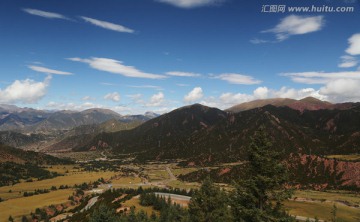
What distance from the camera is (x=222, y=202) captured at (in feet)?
144

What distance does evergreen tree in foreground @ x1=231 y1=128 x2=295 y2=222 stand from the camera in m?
24.7

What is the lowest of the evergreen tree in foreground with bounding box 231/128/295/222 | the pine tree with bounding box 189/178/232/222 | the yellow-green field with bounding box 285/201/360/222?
the yellow-green field with bounding box 285/201/360/222

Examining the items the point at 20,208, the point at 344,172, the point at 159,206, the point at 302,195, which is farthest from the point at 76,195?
the point at 344,172

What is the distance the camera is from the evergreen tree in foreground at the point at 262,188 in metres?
24.7

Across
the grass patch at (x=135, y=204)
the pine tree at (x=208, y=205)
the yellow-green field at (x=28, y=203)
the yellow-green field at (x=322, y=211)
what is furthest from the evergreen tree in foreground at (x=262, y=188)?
the yellow-green field at (x=28, y=203)

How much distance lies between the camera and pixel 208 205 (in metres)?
42.6

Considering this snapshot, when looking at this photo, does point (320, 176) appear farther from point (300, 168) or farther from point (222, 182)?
point (222, 182)

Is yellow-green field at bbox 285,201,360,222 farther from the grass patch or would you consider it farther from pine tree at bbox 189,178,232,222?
pine tree at bbox 189,178,232,222

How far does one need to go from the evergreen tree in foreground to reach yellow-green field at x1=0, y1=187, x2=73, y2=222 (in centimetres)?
12679

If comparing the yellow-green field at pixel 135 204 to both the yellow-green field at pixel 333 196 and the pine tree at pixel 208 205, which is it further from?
the yellow-green field at pixel 333 196

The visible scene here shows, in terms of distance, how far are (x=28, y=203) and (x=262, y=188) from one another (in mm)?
158486

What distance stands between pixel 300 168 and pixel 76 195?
13667 centimetres

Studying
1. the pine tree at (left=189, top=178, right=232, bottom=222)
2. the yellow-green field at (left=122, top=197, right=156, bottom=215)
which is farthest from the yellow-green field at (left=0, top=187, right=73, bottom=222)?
the pine tree at (left=189, top=178, right=232, bottom=222)

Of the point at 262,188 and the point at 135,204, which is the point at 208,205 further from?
the point at 135,204
